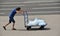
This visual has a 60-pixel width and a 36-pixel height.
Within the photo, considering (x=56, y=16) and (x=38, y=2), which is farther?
(x=38, y=2)

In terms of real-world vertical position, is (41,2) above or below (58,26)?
above

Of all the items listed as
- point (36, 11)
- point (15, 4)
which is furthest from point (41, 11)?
point (15, 4)

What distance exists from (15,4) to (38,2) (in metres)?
1.44

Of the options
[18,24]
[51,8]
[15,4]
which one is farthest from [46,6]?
[18,24]

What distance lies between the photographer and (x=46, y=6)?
1862 centimetres

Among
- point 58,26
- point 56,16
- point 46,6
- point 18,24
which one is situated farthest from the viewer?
point 46,6

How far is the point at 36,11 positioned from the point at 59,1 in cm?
155

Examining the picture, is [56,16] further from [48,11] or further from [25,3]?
[25,3]

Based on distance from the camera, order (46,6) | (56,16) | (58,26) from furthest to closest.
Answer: (46,6)
(56,16)
(58,26)

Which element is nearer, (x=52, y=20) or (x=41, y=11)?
(x=52, y=20)

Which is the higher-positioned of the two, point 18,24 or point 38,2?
point 38,2

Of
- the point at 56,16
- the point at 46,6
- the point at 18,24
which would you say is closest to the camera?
the point at 18,24

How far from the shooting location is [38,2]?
18.7 metres

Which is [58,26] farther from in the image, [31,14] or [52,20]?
[31,14]
